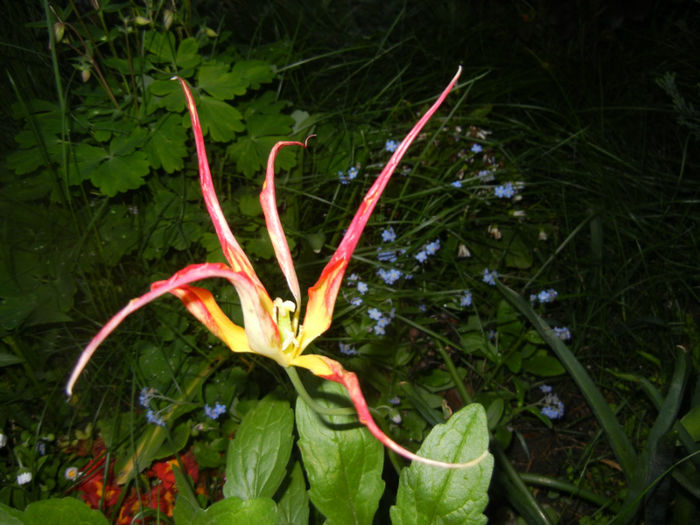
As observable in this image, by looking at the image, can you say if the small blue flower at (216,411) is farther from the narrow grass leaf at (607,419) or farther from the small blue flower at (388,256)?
the narrow grass leaf at (607,419)

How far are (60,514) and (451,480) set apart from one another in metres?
0.59

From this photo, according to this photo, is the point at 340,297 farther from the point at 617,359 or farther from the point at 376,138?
the point at 617,359

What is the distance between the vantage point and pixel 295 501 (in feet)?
3.40

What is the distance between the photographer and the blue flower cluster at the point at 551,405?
1702 mm

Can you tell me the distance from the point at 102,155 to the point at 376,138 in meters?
1.06

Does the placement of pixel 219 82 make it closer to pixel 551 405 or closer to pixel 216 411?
pixel 216 411

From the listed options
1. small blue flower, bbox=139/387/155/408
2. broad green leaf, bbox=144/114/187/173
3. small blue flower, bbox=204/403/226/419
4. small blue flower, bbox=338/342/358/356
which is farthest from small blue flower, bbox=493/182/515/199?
small blue flower, bbox=139/387/155/408

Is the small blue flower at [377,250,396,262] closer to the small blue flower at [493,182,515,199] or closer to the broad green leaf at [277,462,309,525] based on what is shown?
the small blue flower at [493,182,515,199]

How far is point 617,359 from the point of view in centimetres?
197

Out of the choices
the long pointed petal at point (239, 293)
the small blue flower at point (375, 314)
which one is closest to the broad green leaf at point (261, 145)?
the small blue flower at point (375, 314)

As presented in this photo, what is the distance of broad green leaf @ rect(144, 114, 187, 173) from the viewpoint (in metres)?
1.71

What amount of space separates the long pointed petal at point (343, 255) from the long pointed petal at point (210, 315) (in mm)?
81

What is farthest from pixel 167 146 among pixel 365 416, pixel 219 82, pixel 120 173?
pixel 365 416

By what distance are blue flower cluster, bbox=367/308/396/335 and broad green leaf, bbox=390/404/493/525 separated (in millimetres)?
846
